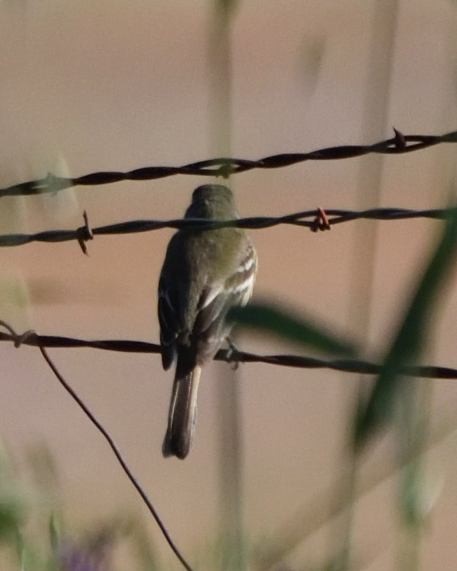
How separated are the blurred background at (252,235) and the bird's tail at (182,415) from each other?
34cm

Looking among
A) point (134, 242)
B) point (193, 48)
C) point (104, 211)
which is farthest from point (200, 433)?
point (193, 48)

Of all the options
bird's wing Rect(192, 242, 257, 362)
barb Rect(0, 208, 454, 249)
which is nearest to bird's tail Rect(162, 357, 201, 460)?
bird's wing Rect(192, 242, 257, 362)

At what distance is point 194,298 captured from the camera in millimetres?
6285

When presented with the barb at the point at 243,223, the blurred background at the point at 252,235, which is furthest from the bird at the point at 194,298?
the barb at the point at 243,223

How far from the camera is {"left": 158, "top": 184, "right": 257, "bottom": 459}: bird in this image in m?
5.82

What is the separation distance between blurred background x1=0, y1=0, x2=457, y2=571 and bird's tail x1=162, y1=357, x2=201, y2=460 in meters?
0.34

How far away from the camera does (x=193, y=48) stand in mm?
26781

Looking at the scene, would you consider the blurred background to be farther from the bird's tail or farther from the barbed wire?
the bird's tail

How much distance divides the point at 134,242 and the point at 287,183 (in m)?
3.66

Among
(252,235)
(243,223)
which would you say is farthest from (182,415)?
(252,235)

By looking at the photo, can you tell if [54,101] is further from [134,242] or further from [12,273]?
[12,273]

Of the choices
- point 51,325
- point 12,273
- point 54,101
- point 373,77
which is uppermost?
point 373,77

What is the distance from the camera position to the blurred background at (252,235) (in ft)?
9.40

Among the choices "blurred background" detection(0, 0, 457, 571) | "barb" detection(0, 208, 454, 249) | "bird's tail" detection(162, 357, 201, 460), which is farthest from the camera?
"bird's tail" detection(162, 357, 201, 460)
